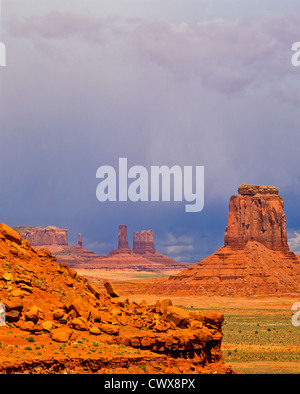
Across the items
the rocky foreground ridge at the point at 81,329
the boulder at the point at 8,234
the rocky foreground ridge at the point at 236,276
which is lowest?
the rocky foreground ridge at the point at 81,329

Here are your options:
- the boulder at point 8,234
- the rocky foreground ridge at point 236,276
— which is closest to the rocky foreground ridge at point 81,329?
the boulder at point 8,234

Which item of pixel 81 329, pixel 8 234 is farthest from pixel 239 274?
pixel 81 329

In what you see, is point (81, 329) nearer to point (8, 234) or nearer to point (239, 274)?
point (8, 234)

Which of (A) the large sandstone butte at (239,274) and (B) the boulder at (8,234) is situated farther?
(A) the large sandstone butte at (239,274)

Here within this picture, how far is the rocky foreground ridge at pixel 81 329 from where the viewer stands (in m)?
24.1

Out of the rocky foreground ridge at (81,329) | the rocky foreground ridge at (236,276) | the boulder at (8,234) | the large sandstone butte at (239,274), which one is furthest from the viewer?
the large sandstone butte at (239,274)

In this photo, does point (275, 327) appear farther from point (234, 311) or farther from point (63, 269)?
point (63, 269)

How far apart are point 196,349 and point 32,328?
6.15 m

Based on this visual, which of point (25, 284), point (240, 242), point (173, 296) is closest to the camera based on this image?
point (25, 284)

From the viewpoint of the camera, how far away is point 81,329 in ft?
85.8

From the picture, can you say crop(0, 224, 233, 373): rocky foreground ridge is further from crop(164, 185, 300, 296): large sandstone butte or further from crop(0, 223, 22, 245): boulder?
crop(164, 185, 300, 296): large sandstone butte

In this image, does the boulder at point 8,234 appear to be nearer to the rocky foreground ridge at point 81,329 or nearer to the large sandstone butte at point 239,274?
the rocky foreground ridge at point 81,329

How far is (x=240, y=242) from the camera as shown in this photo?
199625 mm
